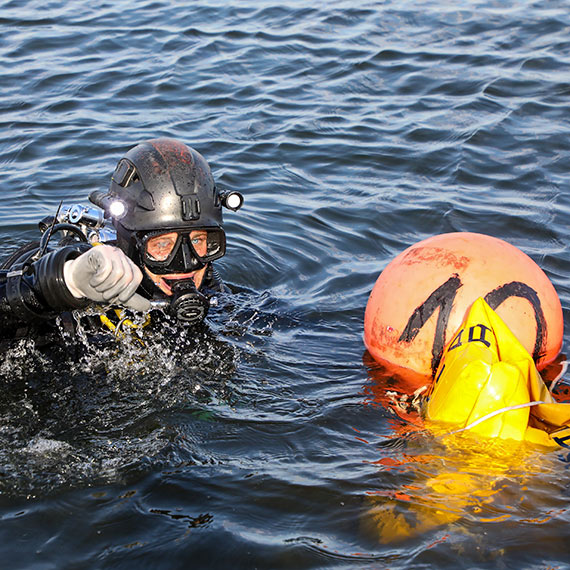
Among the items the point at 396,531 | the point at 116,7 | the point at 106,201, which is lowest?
the point at 396,531

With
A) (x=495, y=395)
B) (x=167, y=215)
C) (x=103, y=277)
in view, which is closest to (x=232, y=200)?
(x=167, y=215)

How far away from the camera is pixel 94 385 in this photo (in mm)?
4488

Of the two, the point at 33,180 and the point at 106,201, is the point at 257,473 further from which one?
the point at 33,180

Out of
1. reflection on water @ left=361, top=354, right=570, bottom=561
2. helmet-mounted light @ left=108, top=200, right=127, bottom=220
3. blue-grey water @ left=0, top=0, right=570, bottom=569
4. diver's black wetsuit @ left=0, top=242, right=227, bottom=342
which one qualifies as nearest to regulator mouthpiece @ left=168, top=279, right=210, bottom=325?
blue-grey water @ left=0, top=0, right=570, bottom=569

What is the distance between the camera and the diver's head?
467 centimetres

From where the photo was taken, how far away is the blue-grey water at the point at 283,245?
3.31 m

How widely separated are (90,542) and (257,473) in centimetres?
82

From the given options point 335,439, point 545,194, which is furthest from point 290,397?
point 545,194

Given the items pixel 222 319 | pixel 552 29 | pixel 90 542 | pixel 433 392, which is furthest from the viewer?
pixel 552 29

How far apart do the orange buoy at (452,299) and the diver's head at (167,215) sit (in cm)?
111

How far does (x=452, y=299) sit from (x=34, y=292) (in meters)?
2.11

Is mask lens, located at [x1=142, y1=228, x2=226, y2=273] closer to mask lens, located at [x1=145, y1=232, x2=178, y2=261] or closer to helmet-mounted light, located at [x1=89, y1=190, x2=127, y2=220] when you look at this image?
mask lens, located at [x1=145, y1=232, x2=178, y2=261]

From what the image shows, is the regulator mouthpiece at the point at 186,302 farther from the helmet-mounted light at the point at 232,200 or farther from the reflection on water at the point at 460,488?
the reflection on water at the point at 460,488

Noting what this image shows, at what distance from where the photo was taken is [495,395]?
3760 mm
